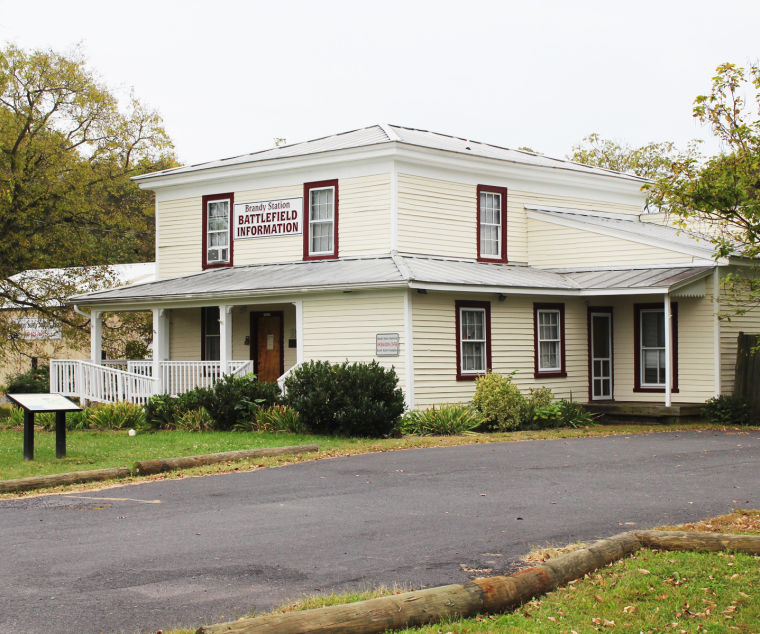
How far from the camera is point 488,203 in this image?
2534 centimetres

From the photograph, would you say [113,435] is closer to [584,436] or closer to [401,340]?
[401,340]

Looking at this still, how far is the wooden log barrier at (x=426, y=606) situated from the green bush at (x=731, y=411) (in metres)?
15.6

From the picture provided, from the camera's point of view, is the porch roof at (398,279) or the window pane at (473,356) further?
the window pane at (473,356)

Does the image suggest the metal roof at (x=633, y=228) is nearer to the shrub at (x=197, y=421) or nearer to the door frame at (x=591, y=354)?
the door frame at (x=591, y=354)

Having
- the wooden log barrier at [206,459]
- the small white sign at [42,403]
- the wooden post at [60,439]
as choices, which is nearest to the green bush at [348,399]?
the wooden log barrier at [206,459]

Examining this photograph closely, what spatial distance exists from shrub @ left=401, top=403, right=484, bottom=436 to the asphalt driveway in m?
3.73

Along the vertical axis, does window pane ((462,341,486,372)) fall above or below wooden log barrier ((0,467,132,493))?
above

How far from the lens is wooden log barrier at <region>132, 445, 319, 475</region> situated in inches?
564

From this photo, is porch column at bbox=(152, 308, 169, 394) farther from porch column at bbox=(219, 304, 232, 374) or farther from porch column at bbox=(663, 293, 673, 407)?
porch column at bbox=(663, 293, 673, 407)

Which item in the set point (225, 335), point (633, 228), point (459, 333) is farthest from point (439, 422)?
point (633, 228)

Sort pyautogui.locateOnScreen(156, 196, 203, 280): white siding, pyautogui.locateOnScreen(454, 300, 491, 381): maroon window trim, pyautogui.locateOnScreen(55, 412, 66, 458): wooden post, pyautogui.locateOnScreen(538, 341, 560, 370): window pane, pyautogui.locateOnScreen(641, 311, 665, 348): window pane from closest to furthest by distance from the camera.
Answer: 1. pyautogui.locateOnScreen(55, 412, 66, 458): wooden post
2. pyautogui.locateOnScreen(454, 300, 491, 381): maroon window trim
3. pyautogui.locateOnScreen(641, 311, 665, 348): window pane
4. pyautogui.locateOnScreen(538, 341, 560, 370): window pane
5. pyautogui.locateOnScreen(156, 196, 203, 280): white siding

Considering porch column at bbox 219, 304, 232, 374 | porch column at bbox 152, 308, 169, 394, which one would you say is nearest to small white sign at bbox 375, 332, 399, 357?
porch column at bbox 219, 304, 232, 374

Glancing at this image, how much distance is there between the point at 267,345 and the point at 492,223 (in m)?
6.66

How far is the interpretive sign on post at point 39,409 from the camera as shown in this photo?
48.9ft
